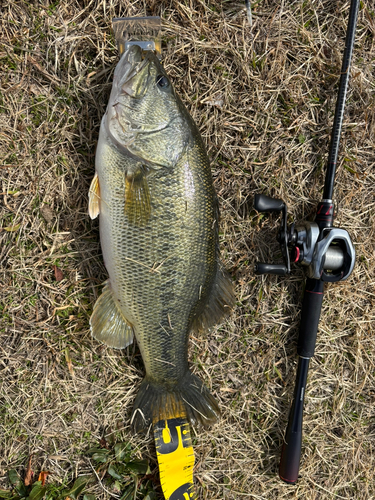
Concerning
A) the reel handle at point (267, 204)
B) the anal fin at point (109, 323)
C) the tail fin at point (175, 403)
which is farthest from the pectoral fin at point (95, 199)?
the tail fin at point (175, 403)

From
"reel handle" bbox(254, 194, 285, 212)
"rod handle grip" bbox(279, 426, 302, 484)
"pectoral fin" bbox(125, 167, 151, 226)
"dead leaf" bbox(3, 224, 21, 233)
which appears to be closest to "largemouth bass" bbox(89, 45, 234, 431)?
"pectoral fin" bbox(125, 167, 151, 226)

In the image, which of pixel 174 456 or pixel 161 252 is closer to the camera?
pixel 161 252

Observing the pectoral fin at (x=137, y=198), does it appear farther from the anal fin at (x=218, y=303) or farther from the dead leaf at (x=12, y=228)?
the dead leaf at (x=12, y=228)

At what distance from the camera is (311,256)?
6.78ft

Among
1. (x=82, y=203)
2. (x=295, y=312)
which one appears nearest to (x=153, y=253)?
(x=82, y=203)

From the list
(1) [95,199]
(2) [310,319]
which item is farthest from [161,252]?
(2) [310,319]

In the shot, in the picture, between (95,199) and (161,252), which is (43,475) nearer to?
(161,252)

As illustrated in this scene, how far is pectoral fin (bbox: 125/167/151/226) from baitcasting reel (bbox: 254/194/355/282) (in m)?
0.76

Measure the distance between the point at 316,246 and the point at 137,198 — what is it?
117 cm

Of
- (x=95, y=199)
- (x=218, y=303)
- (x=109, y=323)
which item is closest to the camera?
(x=95, y=199)

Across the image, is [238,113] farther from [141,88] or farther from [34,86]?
[34,86]

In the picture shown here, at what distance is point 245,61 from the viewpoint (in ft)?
7.28

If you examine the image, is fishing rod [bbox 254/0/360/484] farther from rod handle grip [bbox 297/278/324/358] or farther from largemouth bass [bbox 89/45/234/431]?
largemouth bass [bbox 89/45/234/431]

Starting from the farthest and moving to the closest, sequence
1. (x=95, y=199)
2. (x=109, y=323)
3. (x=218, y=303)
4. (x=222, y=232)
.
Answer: (x=222, y=232) → (x=218, y=303) → (x=109, y=323) → (x=95, y=199)
